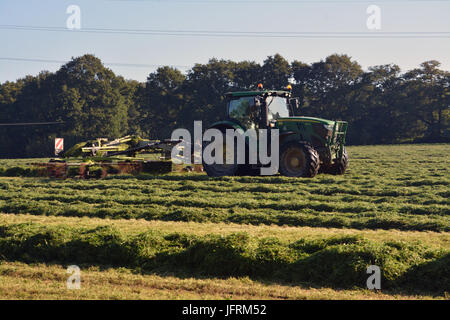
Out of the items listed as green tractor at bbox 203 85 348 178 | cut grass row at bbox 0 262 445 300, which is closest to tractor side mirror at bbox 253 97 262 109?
green tractor at bbox 203 85 348 178

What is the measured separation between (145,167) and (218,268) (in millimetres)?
10818

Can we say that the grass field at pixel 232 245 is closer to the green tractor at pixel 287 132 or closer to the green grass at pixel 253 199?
the green grass at pixel 253 199

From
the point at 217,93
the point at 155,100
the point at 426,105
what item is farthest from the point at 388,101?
the point at 155,100

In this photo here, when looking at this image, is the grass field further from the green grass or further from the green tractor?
the green tractor

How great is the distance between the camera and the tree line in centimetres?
4781

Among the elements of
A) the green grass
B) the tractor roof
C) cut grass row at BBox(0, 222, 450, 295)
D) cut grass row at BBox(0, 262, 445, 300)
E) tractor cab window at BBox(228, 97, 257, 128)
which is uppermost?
the tractor roof

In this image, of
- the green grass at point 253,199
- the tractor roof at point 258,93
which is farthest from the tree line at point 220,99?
the green grass at point 253,199

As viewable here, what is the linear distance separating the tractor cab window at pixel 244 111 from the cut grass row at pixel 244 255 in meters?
7.93

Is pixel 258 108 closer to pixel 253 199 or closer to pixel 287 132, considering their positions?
pixel 287 132

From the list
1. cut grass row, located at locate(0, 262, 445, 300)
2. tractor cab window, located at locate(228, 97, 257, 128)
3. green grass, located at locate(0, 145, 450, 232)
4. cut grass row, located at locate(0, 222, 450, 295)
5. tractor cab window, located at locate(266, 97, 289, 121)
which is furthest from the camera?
tractor cab window, located at locate(266, 97, 289, 121)

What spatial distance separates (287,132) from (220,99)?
107 ft

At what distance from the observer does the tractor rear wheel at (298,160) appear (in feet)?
47.4

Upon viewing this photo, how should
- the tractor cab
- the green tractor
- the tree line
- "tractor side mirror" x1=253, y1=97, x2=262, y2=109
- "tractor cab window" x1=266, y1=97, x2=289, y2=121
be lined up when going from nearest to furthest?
the green tractor < "tractor side mirror" x1=253, y1=97, x2=262, y2=109 < the tractor cab < "tractor cab window" x1=266, y1=97, x2=289, y2=121 < the tree line

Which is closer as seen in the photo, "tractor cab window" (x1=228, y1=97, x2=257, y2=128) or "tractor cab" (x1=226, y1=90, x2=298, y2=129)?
"tractor cab" (x1=226, y1=90, x2=298, y2=129)
